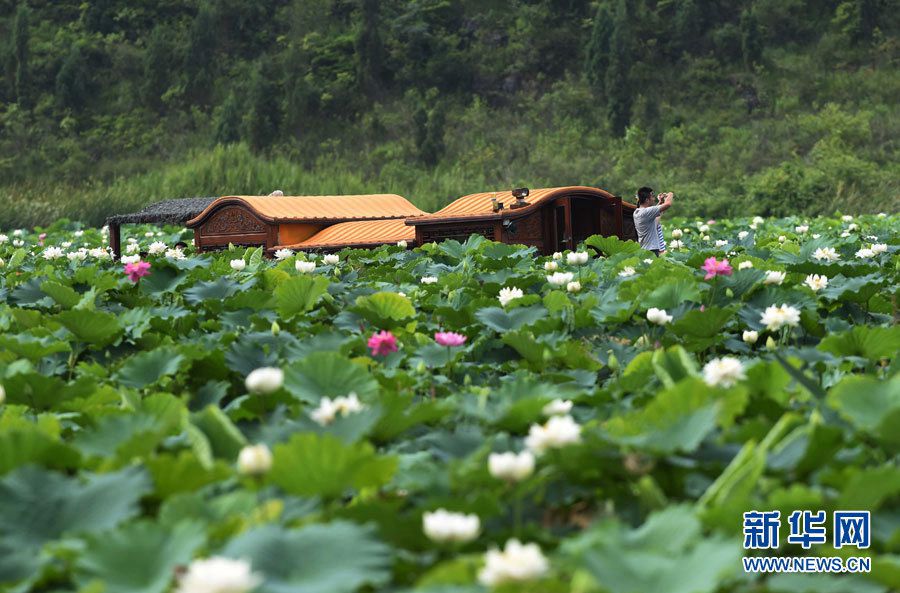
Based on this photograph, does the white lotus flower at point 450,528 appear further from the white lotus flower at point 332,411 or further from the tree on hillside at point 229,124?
the tree on hillside at point 229,124

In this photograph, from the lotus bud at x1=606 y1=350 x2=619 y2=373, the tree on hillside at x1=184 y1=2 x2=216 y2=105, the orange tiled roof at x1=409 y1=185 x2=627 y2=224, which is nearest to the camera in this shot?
the lotus bud at x1=606 y1=350 x2=619 y2=373

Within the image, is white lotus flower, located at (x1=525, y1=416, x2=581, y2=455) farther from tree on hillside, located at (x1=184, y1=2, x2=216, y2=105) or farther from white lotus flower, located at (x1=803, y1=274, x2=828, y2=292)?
tree on hillside, located at (x1=184, y1=2, x2=216, y2=105)

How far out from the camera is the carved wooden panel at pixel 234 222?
8070 millimetres

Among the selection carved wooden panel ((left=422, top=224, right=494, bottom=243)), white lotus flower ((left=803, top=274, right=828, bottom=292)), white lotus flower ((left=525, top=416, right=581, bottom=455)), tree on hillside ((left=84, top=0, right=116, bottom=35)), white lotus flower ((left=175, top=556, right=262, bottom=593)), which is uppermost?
tree on hillside ((left=84, top=0, right=116, bottom=35))

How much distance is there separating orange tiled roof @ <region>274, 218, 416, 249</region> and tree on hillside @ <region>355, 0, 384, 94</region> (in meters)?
17.6

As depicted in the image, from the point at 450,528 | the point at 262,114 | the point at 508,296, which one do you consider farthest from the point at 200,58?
the point at 450,528

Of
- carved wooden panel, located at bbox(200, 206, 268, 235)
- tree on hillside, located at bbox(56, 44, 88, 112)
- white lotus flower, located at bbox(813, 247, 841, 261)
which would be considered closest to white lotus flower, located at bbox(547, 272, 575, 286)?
white lotus flower, located at bbox(813, 247, 841, 261)

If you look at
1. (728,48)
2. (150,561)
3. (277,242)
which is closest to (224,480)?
(150,561)

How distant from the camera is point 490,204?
7.28 m

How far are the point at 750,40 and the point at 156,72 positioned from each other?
14.3 m

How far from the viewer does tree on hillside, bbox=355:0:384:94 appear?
2536 centimetres

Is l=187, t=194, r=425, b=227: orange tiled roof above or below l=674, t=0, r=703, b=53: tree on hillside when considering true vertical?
below

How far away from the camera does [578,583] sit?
97 cm

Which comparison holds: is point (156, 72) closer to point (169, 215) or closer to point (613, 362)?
point (169, 215)
